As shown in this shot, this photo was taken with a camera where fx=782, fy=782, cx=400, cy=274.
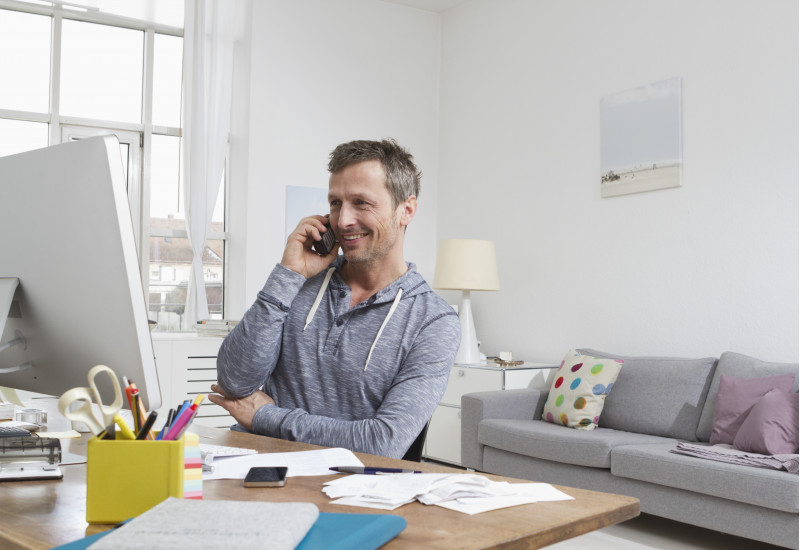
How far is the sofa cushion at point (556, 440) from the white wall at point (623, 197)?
29.5 inches

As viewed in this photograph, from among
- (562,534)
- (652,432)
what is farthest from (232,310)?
(562,534)

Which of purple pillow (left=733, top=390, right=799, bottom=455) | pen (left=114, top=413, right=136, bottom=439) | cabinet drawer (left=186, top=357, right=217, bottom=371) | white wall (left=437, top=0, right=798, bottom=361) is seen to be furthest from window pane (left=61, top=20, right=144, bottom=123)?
pen (left=114, top=413, right=136, bottom=439)

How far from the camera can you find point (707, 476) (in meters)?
3.11

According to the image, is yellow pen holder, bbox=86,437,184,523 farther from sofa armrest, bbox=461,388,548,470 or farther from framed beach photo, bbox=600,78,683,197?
framed beach photo, bbox=600,78,683,197

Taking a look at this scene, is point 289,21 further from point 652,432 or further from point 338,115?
point 652,432

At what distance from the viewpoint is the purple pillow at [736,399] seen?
3386 millimetres

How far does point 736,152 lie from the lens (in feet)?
13.1

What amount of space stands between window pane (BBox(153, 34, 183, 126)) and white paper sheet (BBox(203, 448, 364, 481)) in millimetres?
4517

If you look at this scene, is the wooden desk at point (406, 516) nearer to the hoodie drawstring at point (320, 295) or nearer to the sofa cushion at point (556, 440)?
the hoodie drawstring at point (320, 295)

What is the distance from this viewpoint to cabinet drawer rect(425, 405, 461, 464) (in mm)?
4758

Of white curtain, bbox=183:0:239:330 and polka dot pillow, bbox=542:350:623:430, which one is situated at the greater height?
white curtain, bbox=183:0:239:330

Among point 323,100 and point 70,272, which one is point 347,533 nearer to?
point 70,272

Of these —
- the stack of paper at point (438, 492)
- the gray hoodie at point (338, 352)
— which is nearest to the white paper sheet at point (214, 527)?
the stack of paper at point (438, 492)

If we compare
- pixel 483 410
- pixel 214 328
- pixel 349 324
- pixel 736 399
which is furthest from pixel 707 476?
pixel 214 328
